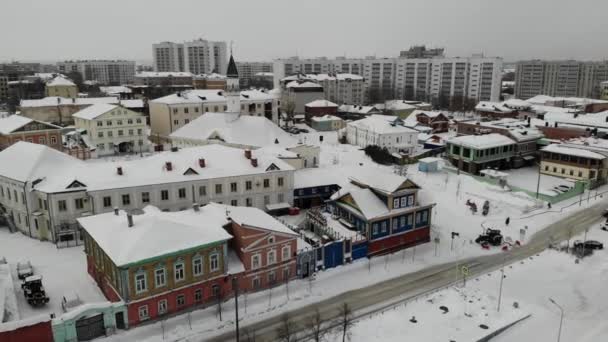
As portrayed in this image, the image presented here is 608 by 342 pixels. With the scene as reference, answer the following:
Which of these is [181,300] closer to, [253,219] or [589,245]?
[253,219]

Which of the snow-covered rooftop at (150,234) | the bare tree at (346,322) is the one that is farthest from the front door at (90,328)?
the bare tree at (346,322)

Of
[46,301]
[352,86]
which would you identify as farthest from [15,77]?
[46,301]

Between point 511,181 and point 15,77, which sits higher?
point 15,77

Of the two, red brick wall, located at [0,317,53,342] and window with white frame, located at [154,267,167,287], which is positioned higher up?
window with white frame, located at [154,267,167,287]

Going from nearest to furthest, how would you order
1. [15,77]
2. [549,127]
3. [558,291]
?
1. [558,291]
2. [549,127]
3. [15,77]

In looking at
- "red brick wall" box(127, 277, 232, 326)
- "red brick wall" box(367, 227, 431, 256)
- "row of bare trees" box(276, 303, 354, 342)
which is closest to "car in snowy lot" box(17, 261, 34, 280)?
"red brick wall" box(127, 277, 232, 326)

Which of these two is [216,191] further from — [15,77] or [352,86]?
[15,77]

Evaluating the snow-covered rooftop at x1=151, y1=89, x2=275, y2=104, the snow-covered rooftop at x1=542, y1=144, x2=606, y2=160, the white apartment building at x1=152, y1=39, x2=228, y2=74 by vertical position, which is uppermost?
the white apartment building at x1=152, y1=39, x2=228, y2=74

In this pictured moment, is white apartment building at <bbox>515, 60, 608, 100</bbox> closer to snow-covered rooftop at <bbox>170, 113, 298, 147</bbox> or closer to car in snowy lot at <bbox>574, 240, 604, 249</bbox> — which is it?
snow-covered rooftop at <bbox>170, 113, 298, 147</bbox>

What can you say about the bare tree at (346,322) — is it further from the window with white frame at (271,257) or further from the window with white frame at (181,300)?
the window with white frame at (181,300)
